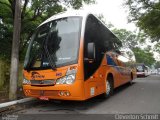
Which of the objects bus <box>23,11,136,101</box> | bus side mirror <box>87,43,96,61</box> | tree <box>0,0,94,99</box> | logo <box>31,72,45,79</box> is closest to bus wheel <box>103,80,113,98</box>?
bus <box>23,11,136,101</box>

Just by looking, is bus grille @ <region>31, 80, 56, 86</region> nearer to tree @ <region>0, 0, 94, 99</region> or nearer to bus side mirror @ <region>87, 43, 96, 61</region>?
bus side mirror @ <region>87, 43, 96, 61</region>

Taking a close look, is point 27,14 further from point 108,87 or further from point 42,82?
point 42,82

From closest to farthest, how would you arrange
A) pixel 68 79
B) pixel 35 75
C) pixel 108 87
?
pixel 68 79
pixel 35 75
pixel 108 87

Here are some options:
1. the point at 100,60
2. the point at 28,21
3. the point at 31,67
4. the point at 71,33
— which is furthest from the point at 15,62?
the point at 28,21

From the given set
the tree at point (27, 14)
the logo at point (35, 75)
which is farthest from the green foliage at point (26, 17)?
the logo at point (35, 75)

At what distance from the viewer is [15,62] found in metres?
9.45

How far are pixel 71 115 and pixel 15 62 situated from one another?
3.48 metres

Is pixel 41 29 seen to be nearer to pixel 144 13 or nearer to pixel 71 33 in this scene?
pixel 71 33

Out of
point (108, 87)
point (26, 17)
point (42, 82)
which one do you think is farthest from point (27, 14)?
point (42, 82)

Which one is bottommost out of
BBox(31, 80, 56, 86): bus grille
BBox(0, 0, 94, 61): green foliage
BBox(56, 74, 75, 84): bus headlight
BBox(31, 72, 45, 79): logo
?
BBox(31, 80, 56, 86): bus grille

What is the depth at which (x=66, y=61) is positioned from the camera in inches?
305

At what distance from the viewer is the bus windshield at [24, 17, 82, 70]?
7.89 meters

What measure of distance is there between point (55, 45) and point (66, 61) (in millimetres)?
834

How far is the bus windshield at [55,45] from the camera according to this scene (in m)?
7.89
